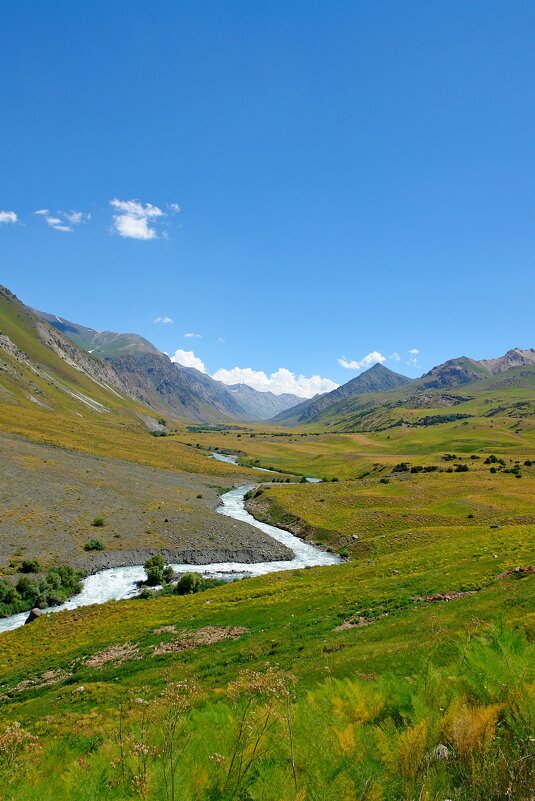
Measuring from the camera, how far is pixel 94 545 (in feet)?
197

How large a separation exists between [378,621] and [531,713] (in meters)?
23.1

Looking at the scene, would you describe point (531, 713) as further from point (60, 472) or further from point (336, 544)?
point (60, 472)

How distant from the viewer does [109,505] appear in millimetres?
80125

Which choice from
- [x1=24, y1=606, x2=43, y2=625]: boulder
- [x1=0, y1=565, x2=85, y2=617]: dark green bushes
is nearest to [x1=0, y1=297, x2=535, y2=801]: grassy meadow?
[x1=24, y1=606, x2=43, y2=625]: boulder

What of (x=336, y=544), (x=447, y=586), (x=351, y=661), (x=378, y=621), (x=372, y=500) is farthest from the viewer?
(x=372, y=500)

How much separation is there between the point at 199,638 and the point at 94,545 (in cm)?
3567

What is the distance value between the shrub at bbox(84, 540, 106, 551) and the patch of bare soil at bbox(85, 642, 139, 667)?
105 ft

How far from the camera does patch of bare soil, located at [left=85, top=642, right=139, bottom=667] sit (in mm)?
28000

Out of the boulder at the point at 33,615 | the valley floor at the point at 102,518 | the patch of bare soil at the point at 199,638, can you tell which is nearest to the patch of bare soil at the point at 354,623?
the patch of bare soil at the point at 199,638

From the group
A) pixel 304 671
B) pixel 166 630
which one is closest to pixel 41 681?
pixel 166 630

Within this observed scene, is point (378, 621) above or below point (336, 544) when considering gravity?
above

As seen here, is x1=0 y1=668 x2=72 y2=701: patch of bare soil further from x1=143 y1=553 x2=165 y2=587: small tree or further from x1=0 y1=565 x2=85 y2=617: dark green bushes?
x1=143 y1=553 x2=165 y2=587: small tree

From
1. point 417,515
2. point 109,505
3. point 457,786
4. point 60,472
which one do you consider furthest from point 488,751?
point 60,472

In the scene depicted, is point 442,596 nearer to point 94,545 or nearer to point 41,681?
point 41,681
